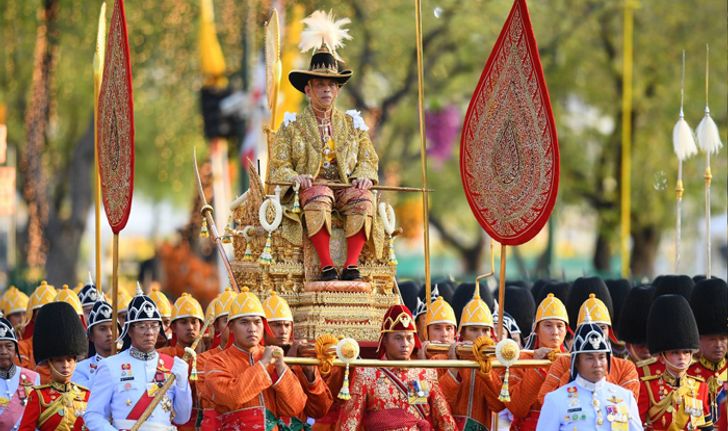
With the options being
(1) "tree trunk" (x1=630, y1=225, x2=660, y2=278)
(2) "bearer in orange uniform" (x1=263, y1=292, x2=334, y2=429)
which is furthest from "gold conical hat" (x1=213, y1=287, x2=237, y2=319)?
(1) "tree trunk" (x1=630, y1=225, x2=660, y2=278)

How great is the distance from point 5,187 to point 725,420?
94.5ft

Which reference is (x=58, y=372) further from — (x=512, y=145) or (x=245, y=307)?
(x=512, y=145)

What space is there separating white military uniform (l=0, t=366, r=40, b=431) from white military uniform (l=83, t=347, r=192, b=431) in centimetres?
110

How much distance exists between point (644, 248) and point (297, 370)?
24.3 meters

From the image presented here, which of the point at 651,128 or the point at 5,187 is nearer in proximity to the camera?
the point at 651,128

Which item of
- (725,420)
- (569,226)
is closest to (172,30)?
(569,226)

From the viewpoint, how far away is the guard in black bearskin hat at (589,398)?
10.7m

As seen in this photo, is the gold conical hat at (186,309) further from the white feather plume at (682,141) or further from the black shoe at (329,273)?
the white feather plume at (682,141)

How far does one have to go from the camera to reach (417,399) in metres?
11.8

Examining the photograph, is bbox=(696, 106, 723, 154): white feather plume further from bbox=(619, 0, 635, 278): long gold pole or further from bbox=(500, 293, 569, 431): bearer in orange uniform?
bbox=(619, 0, 635, 278): long gold pole

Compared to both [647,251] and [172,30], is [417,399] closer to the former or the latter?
[172,30]

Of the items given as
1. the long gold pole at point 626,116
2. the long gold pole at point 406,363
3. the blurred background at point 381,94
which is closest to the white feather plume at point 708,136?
the long gold pole at point 406,363

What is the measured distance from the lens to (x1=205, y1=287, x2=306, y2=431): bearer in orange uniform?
37.2 feet

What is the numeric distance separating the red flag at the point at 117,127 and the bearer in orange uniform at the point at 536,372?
3.27 m
